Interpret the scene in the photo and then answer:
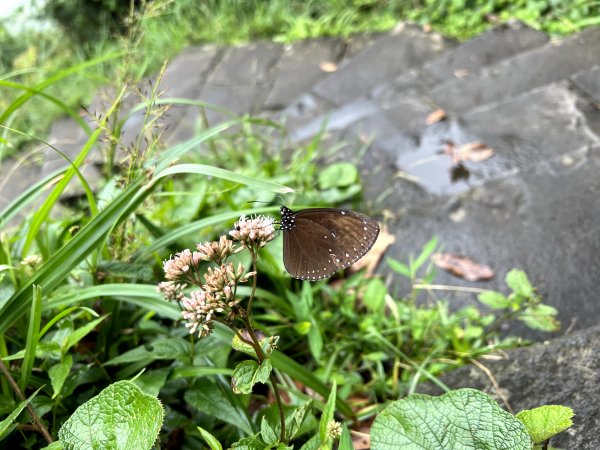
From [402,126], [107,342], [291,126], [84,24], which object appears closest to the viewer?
[107,342]

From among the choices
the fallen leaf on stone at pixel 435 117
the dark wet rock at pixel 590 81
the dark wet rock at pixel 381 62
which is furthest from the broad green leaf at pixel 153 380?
the dark wet rock at pixel 381 62

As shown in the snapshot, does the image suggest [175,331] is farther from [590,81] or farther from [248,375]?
[590,81]

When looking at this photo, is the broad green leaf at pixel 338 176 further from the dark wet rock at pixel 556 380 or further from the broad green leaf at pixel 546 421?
the broad green leaf at pixel 546 421

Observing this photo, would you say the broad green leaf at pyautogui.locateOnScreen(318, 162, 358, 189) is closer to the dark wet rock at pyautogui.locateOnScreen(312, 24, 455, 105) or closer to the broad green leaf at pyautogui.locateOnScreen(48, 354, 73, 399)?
the dark wet rock at pyautogui.locateOnScreen(312, 24, 455, 105)

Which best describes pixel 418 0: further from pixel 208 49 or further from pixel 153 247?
pixel 153 247

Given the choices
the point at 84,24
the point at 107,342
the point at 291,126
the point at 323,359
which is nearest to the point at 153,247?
the point at 107,342

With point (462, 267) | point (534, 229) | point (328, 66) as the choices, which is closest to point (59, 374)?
point (462, 267)
